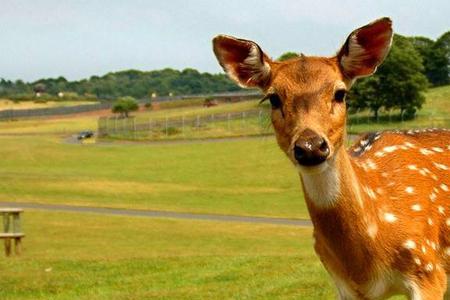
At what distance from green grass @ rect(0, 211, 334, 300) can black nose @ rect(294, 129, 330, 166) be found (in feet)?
22.0

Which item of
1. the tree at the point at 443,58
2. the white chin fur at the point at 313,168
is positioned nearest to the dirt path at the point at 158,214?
the white chin fur at the point at 313,168

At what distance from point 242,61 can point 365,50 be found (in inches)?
43.5

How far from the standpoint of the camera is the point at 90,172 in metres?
70.8

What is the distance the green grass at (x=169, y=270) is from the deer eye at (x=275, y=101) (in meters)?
6.23

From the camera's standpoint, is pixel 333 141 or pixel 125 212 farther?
pixel 125 212

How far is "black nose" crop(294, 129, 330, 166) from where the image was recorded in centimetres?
618

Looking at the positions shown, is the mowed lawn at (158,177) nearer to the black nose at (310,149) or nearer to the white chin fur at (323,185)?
the white chin fur at (323,185)

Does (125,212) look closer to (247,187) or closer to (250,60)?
(247,187)

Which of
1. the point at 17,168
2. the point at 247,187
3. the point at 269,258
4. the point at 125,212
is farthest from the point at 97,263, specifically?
the point at 17,168

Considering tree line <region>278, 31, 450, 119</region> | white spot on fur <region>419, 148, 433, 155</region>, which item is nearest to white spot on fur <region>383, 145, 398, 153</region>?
white spot on fur <region>419, 148, 433, 155</region>

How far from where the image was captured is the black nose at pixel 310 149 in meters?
6.18

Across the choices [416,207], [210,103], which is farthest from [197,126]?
[416,207]

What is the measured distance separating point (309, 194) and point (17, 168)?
228 ft

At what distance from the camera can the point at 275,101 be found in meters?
6.99
